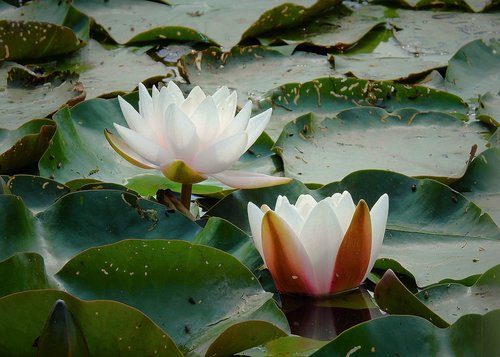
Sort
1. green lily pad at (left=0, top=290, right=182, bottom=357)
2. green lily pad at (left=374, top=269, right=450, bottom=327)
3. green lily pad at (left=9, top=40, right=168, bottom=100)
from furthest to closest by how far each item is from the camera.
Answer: green lily pad at (left=9, top=40, right=168, bottom=100), green lily pad at (left=374, top=269, right=450, bottom=327), green lily pad at (left=0, top=290, right=182, bottom=357)

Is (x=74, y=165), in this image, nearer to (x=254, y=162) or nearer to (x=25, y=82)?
(x=254, y=162)

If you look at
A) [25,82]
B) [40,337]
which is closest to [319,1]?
[25,82]

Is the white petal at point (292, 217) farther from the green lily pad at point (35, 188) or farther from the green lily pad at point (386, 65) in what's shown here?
the green lily pad at point (386, 65)

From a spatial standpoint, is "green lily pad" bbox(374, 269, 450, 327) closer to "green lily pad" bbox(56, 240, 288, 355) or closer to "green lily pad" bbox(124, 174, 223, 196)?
"green lily pad" bbox(56, 240, 288, 355)

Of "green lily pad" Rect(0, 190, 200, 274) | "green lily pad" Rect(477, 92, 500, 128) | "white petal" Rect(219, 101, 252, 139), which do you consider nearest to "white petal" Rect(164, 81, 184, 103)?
"white petal" Rect(219, 101, 252, 139)

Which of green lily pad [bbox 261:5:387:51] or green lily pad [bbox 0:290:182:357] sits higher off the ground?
green lily pad [bbox 0:290:182:357]

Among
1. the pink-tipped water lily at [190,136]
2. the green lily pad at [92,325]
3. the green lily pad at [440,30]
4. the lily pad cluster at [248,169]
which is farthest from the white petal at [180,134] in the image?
the green lily pad at [440,30]

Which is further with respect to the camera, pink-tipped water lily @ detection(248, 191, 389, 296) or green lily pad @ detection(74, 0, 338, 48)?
green lily pad @ detection(74, 0, 338, 48)
